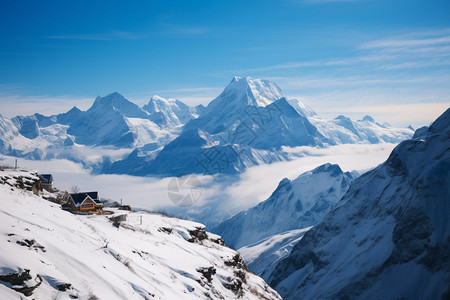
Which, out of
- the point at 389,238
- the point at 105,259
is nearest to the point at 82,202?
the point at 105,259

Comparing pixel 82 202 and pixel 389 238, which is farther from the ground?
pixel 82 202

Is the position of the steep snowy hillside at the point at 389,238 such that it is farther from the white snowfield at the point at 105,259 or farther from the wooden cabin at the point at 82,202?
the wooden cabin at the point at 82,202

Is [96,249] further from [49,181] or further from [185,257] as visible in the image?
[49,181]

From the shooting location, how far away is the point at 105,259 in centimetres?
3544

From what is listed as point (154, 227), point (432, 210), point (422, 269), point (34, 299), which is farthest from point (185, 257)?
point (432, 210)

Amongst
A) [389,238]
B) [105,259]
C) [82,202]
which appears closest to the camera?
[105,259]

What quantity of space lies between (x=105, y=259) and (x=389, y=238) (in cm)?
13138

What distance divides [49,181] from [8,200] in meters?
42.9

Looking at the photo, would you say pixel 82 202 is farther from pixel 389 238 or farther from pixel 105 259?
pixel 389 238

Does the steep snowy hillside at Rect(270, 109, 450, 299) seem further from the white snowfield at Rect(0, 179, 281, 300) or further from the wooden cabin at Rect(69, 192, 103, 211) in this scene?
the wooden cabin at Rect(69, 192, 103, 211)

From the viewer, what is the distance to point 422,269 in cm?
12275

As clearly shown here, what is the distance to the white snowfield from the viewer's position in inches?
1078

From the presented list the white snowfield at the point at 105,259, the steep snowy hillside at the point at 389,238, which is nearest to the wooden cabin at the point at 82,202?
the white snowfield at the point at 105,259

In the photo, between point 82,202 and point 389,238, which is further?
point 389,238
